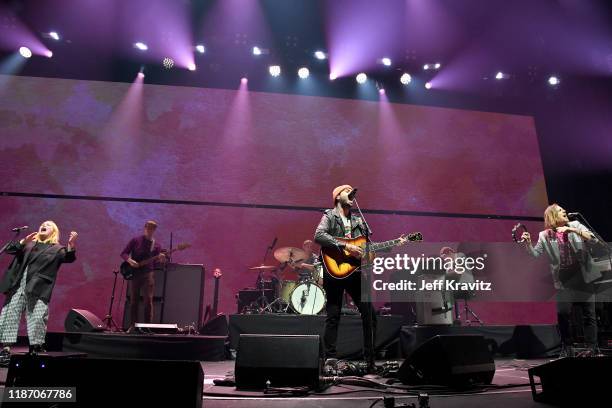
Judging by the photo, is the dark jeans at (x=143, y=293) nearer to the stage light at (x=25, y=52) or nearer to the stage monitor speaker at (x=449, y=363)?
the stage monitor speaker at (x=449, y=363)

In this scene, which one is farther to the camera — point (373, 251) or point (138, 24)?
point (138, 24)

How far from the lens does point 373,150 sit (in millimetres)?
8930

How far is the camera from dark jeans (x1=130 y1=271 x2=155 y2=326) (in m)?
6.80

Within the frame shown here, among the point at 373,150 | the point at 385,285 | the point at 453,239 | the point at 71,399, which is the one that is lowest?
the point at 71,399

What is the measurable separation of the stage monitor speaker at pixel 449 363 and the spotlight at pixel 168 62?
26.1ft

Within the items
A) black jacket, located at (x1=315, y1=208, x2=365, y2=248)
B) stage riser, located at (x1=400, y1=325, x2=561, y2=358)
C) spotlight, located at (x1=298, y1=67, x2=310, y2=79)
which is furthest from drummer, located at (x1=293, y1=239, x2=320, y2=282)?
spotlight, located at (x1=298, y1=67, x2=310, y2=79)

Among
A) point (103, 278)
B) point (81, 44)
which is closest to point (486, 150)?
point (103, 278)

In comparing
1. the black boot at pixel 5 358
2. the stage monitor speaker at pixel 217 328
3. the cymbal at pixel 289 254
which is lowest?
the black boot at pixel 5 358

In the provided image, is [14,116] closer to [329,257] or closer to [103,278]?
[103,278]

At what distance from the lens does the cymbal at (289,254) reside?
7527mm

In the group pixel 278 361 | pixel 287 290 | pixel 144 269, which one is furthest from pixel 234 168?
pixel 278 361

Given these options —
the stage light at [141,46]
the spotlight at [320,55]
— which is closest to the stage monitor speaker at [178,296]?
the stage light at [141,46]

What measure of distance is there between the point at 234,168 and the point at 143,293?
10.0 ft

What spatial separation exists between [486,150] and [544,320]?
12.6ft
